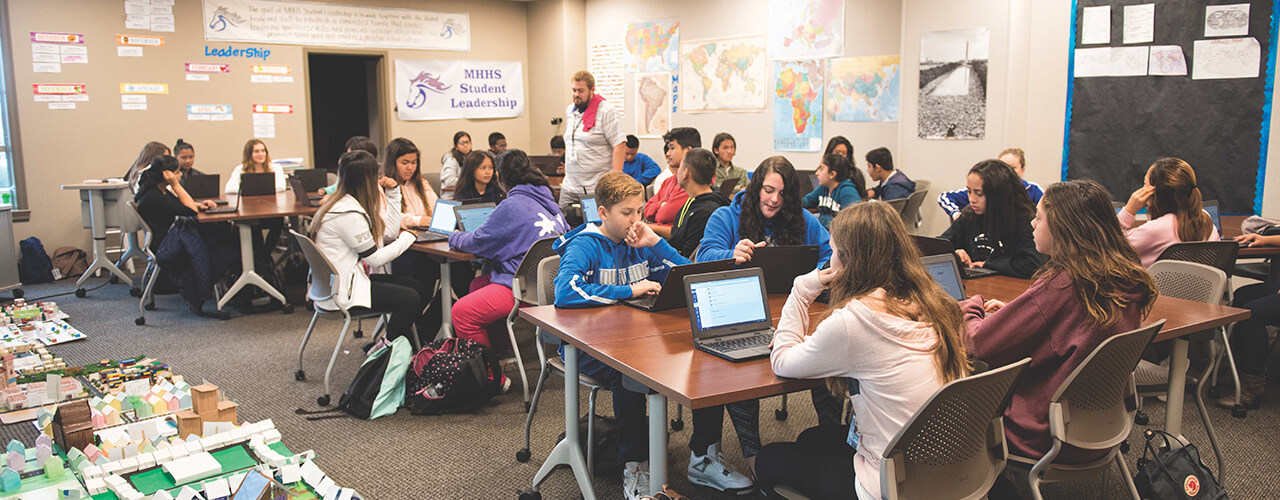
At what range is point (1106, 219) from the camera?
232cm

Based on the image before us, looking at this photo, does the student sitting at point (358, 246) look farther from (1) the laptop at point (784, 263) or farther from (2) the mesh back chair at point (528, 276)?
(1) the laptop at point (784, 263)

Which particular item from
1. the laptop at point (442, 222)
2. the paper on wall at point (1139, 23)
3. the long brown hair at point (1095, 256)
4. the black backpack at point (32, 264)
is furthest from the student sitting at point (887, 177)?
the black backpack at point (32, 264)

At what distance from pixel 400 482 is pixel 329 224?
1.42m

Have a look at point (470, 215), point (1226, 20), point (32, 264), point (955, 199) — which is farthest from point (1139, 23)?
point (32, 264)

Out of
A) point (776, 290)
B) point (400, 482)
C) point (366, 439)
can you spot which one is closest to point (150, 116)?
point (366, 439)

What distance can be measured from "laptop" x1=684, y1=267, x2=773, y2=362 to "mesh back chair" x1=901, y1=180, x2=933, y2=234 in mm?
3644

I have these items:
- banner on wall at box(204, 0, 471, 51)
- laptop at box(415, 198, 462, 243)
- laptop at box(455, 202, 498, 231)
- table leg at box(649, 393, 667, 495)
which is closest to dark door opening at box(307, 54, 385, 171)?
banner on wall at box(204, 0, 471, 51)

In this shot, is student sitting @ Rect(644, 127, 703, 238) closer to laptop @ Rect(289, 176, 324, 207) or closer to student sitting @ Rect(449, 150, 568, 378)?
student sitting @ Rect(449, 150, 568, 378)

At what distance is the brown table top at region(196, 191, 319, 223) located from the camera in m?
5.71

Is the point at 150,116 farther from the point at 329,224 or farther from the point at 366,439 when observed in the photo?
the point at 366,439

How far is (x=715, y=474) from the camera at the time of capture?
304 centimetres

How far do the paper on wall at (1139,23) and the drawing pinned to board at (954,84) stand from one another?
910 millimetres

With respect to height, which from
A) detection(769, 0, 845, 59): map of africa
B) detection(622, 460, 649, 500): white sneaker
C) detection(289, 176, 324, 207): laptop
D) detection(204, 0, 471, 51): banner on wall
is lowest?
detection(622, 460, 649, 500): white sneaker

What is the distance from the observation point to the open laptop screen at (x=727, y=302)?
2463 millimetres
